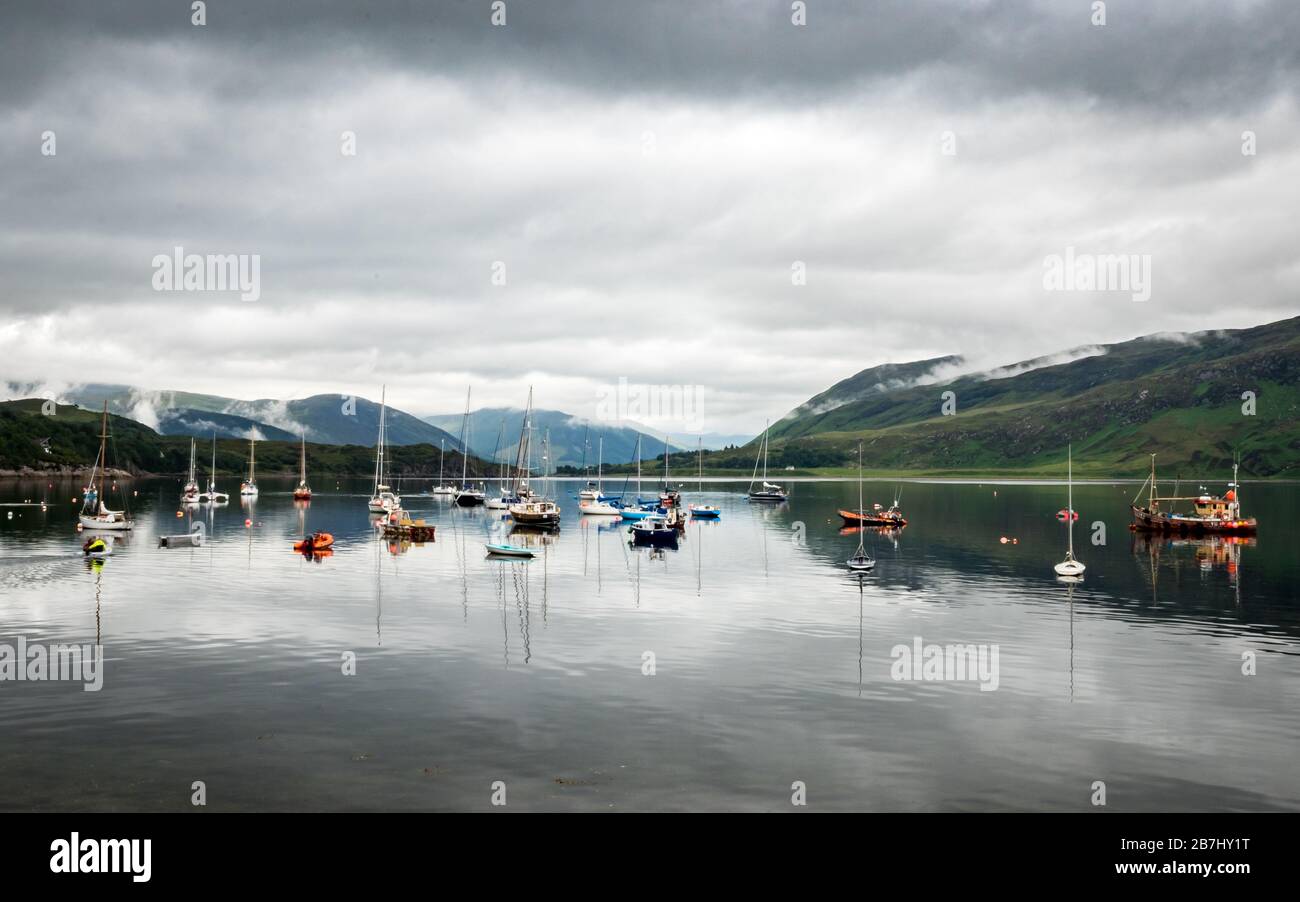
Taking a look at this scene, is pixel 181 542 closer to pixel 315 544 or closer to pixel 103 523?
pixel 315 544

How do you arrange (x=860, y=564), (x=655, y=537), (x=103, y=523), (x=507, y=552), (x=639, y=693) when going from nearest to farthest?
(x=639, y=693) < (x=860, y=564) < (x=507, y=552) < (x=103, y=523) < (x=655, y=537)

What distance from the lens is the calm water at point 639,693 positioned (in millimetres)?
31016

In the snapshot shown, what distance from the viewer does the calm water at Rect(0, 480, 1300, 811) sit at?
31016 millimetres

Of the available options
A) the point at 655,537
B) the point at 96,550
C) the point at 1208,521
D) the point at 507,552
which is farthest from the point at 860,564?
the point at 1208,521

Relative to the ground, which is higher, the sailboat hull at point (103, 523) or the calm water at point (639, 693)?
the sailboat hull at point (103, 523)

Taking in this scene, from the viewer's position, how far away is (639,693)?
145 ft

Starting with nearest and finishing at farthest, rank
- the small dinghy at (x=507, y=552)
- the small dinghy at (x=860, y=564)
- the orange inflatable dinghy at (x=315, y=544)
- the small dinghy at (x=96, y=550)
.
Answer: the small dinghy at (x=860, y=564) → the small dinghy at (x=96, y=550) → the small dinghy at (x=507, y=552) → the orange inflatable dinghy at (x=315, y=544)

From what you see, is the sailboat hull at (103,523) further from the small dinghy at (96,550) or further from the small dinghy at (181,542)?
the small dinghy at (96,550)

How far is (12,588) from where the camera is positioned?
77.3 meters

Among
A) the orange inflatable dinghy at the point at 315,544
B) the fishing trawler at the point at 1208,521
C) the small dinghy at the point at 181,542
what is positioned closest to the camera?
the orange inflatable dinghy at the point at 315,544

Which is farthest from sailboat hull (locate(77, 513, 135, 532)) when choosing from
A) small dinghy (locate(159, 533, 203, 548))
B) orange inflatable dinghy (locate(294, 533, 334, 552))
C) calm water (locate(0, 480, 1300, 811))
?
calm water (locate(0, 480, 1300, 811))

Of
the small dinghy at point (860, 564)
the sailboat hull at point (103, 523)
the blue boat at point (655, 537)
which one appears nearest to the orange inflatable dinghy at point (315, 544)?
the sailboat hull at point (103, 523)
